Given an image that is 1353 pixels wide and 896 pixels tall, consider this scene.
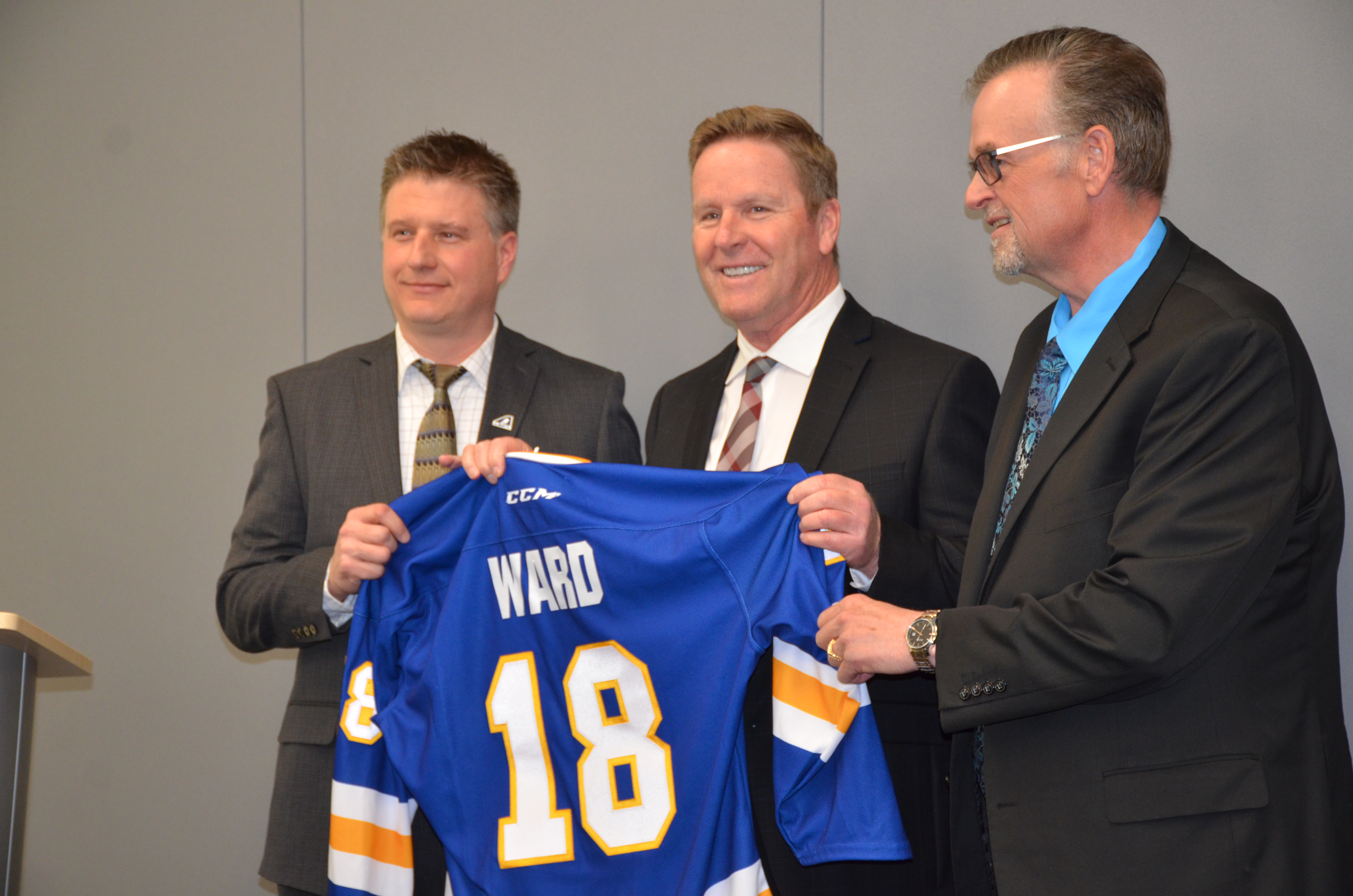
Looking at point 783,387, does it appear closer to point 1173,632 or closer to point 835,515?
point 835,515

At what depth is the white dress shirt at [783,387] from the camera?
8.32 feet

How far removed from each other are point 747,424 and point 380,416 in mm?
898

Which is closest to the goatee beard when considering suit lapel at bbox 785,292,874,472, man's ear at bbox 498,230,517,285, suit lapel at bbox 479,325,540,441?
suit lapel at bbox 785,292,874,472

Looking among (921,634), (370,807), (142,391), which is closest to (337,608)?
(370,807)

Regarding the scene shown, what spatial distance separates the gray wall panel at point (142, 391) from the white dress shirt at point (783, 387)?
5.84 feet

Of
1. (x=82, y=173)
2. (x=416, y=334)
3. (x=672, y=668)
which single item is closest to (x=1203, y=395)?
(x=672, y=668)

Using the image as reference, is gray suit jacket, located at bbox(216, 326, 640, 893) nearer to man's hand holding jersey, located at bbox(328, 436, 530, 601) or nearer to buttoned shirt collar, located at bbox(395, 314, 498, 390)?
buttoned shirt collar, located at bbox(395, 314, 498, 390)

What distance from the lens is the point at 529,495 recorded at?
2.26 meters

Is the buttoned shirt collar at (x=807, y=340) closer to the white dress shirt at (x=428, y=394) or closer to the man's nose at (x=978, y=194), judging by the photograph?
the man's nose at (x=978, y=194)

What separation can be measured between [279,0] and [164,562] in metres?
1.95

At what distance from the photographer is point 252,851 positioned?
12.1 ft

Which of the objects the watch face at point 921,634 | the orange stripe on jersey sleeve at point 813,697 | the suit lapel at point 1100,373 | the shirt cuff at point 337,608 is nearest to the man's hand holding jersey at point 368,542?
the shirt cuff at point 337,608

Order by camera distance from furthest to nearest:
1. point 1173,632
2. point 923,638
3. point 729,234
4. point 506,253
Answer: point 506,253 < point 729,234 < point 923,638 < point 1173,632

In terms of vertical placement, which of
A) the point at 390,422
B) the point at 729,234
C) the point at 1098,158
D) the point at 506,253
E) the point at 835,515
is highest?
the point at 506,253
